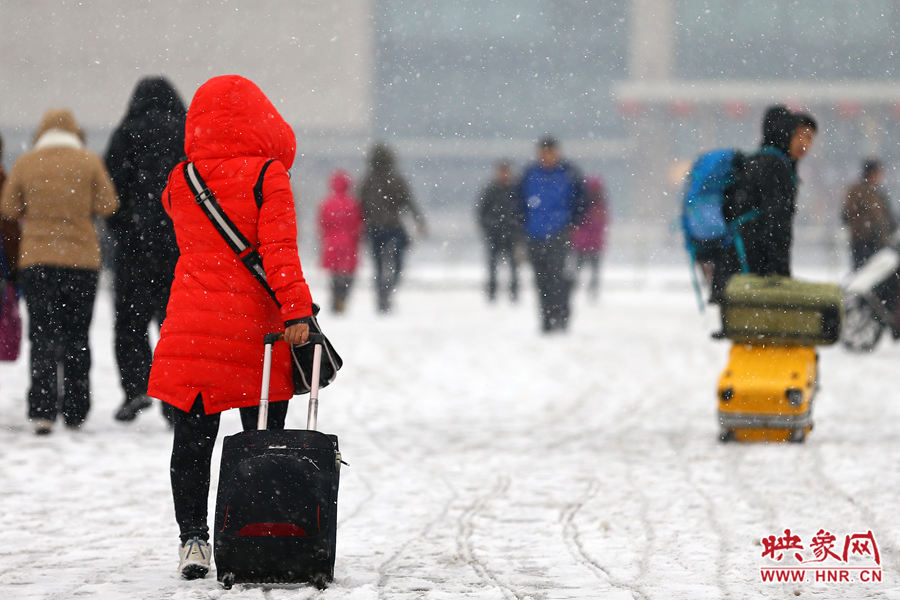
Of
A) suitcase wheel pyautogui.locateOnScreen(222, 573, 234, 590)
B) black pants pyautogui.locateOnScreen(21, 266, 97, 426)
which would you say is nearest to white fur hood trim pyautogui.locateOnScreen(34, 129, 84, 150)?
black pants pyautogui.locateOnScreen(21, 266, 97, 426)

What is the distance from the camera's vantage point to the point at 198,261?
446cm

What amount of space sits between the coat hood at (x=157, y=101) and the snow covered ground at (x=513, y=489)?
5.36ft

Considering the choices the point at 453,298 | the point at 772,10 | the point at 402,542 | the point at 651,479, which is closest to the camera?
the point at 402,542

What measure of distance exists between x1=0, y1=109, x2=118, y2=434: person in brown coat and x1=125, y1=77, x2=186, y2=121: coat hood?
425 millimetres

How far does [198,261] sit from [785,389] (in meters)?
3.76

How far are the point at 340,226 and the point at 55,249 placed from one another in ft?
33.9

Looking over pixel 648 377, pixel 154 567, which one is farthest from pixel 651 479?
pixel 648 377

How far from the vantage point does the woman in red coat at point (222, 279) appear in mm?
4410

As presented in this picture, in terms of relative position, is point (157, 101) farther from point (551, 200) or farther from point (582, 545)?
point (551, 200)

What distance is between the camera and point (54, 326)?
297 inches

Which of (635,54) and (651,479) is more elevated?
(635,54)

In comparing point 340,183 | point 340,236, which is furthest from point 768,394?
point 340,183

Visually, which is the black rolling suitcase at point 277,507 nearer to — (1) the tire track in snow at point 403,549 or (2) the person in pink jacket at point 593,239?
(1) the tire track in snow at point 403,549

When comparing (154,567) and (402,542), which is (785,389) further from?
(154,567)
